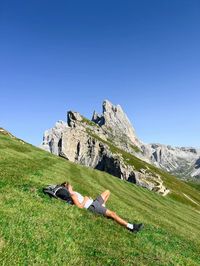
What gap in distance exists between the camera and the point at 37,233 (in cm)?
1420

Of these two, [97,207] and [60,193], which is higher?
[60,193]

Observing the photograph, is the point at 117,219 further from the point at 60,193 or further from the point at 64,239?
the point at 64,239

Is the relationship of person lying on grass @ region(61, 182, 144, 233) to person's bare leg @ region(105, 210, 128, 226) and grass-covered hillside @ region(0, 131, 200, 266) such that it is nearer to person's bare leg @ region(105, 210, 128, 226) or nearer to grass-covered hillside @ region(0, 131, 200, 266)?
person's bare leg @ region(105, 210, 128, 226)

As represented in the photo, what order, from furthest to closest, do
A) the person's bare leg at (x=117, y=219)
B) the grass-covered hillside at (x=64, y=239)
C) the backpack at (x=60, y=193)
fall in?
1. the backpack at (x=60, y=193)
2. the person's bare leg at (x=117, y=219)
3. the grass-covered hillside at (x=64, y=239)

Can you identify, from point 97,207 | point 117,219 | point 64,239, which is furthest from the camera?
point 97,207

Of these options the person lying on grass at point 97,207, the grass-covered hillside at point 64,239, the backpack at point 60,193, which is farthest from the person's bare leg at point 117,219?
the backpack at point 60,193

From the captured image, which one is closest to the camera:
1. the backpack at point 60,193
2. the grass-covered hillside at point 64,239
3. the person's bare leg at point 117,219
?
the grass-covered hillside at point 64,239

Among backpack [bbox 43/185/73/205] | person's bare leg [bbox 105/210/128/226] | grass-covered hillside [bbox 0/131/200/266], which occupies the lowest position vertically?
grass-covered hillside [bbox 0/131/200/266]

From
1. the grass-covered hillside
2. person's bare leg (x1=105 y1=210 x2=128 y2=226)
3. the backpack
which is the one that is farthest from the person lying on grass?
the grass-covered hillside

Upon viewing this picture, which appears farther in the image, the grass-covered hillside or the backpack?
the backpack

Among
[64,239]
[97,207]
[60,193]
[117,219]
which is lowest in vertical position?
[64,239]

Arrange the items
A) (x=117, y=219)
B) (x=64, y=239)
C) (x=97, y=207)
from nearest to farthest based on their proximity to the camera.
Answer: (x=64, y=239), (x=117, y=219), (x=97, y=207)

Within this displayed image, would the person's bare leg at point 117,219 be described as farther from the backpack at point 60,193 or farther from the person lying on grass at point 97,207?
the backpack at point 60,193

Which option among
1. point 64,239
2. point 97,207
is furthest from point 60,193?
point 64,239
